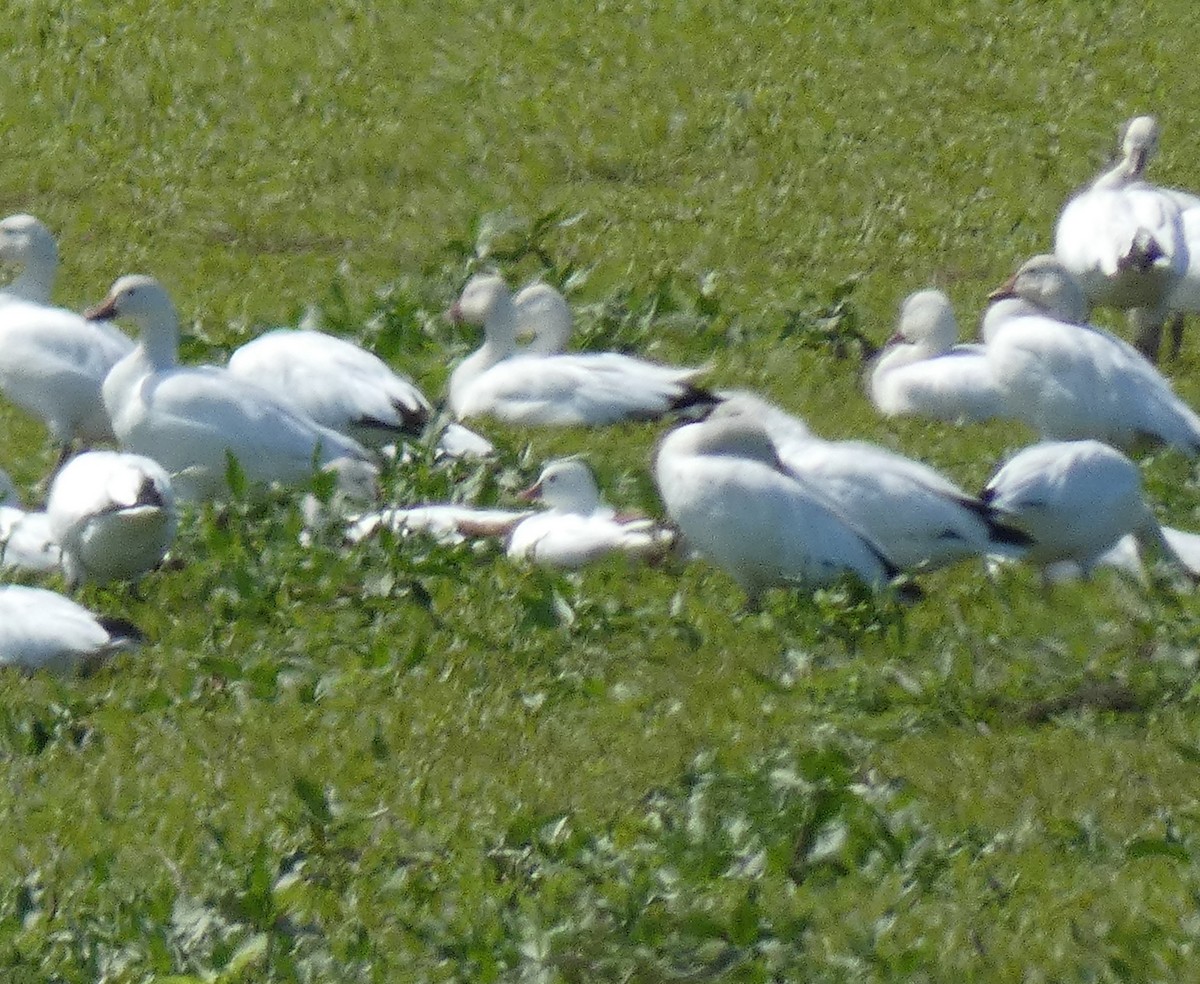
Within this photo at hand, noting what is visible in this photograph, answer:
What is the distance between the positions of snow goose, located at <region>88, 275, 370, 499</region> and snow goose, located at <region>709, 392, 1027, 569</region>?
4.71ft

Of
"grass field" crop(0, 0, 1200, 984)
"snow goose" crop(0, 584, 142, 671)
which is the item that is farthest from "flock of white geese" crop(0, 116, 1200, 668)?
"grass field" crop(0, 0, 1200, 984)

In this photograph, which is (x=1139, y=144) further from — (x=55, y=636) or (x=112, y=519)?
(x=55, y=636)

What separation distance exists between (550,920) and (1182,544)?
3105 mm

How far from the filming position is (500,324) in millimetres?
9453

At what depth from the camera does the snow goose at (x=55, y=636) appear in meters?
6.07

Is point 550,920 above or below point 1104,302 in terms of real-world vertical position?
above

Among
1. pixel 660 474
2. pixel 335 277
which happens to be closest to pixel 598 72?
pixel 335 277

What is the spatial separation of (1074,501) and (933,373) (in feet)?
7.02

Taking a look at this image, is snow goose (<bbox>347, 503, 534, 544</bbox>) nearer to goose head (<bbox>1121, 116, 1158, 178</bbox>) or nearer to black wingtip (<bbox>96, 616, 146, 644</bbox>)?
black wingtip (<bbox>96, 616, 146, 644</bbox>)

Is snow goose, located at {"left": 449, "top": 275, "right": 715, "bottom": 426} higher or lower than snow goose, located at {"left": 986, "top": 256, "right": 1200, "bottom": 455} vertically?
lower

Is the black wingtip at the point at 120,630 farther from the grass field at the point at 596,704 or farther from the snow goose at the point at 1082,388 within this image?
the snow goose at the point at 1082,388

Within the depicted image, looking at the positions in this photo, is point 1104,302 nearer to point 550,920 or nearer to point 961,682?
point 961,682

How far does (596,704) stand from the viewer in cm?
594

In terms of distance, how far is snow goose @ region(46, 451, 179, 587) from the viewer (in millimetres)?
6645
